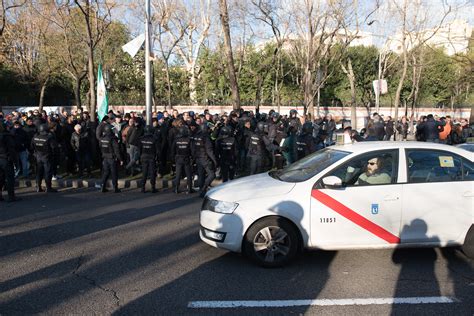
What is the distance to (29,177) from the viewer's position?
12.7m

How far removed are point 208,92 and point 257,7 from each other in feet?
60.2

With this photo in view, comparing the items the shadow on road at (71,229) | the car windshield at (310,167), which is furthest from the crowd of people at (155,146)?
the car windshield at (310,167)

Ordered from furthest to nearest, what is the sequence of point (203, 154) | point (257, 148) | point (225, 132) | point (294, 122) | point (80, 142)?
point (294, 122) → point (80, 142) → point (225, 132) → point (257, 148) → point (203, 154)

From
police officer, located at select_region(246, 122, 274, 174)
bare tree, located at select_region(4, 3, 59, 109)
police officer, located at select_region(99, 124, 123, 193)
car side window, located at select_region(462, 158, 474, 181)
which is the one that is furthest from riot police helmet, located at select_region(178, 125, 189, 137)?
bare tree, located at select_region(4, 3, 59, 109)

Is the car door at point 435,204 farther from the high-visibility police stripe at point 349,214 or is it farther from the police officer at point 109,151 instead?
the police officer at point 109,151

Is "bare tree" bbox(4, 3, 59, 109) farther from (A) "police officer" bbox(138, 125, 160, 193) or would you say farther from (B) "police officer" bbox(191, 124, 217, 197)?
(B) "police officer" bbox(191, 124, 217, 197)

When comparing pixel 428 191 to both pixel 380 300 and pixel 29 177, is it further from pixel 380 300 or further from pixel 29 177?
pixel 29 177

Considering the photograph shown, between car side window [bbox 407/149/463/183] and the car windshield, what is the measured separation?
823 millimetres

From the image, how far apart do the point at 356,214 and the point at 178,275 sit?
7.41 feet

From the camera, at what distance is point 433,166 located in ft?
18.4

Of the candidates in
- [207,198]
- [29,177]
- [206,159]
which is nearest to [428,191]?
[207,198]

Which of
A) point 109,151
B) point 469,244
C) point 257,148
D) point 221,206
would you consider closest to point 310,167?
point 221,206

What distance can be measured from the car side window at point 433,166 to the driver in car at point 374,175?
0.31m

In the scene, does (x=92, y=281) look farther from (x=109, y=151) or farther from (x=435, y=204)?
(x=109, y=151)
